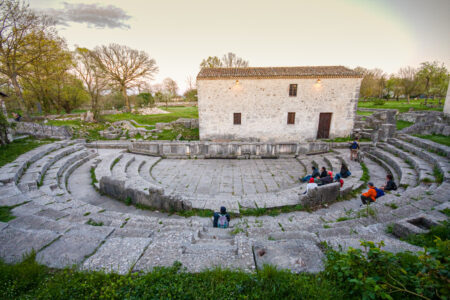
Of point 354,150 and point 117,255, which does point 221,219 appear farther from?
point 354,150

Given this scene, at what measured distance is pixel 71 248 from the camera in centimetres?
357

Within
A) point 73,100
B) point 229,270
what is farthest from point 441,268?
Answer: point 73,100

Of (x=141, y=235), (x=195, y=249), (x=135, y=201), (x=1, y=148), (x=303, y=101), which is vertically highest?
(x=303, y=101)

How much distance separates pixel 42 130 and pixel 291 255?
66.4ft

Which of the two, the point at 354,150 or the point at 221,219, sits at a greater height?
the point at 354,150

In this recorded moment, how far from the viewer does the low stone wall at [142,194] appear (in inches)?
274

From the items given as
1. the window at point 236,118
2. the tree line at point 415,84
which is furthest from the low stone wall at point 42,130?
the tree line at point 415,84

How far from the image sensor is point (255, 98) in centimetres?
1811

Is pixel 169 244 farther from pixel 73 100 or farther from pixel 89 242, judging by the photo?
pixel 73 100

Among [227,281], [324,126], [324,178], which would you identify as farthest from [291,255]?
[324,126]

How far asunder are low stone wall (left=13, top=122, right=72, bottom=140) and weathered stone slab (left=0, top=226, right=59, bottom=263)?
14.9 m

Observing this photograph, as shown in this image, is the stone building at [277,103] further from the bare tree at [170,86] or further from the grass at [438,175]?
the bare tree at [170,86]

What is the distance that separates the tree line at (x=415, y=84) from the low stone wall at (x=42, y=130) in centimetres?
3090

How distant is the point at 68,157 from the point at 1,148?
3.39 m
